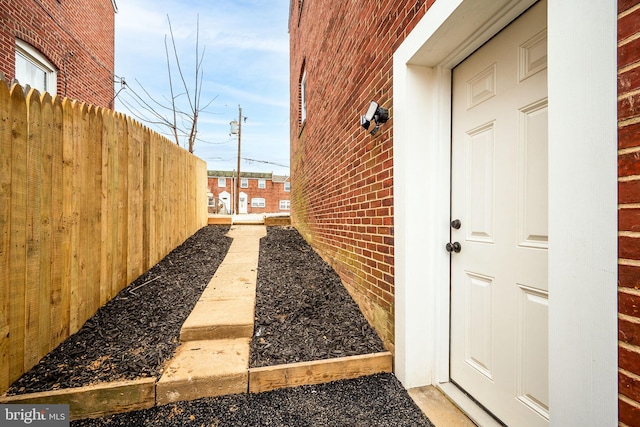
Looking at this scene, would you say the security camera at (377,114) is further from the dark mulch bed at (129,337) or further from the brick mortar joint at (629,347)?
the dark mulch bed at (129,337)

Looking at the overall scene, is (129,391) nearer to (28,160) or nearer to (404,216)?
(28,160)

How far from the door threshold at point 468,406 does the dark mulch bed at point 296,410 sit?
0.87 ft

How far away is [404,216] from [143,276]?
3113mm

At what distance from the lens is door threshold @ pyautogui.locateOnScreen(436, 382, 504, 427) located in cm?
160

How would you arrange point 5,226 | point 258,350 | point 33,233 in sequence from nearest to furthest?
1. point 5,226
2. point 33,233
3. point 258,350

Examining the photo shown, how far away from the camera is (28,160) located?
1836mm

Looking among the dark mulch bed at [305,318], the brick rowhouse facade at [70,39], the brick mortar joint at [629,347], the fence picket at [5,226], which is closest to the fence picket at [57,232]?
the fence picket at [5,226]

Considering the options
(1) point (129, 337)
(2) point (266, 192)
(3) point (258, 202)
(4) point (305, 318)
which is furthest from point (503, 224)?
(2) point (266, 192)

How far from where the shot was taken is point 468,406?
172 cm

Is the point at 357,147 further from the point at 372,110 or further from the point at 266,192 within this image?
the point at 266,192

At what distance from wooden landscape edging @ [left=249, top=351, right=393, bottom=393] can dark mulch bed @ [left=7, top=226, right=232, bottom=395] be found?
709 millimetres

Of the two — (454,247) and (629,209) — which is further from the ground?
(629,209)

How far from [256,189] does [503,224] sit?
28862 mm

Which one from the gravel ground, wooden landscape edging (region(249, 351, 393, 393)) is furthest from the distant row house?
wooden landscape edging (region(249, 351, 393, 393))
